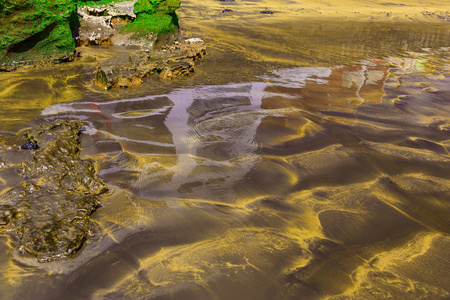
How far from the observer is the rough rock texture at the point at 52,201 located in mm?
1890

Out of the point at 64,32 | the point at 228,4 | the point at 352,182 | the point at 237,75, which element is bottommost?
the point at 352,182

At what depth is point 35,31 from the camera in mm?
5148

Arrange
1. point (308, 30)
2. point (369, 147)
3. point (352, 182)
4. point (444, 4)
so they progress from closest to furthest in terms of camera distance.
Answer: point (352, 182)
point (369, 147)
point (308, 30)
point (444, 4)

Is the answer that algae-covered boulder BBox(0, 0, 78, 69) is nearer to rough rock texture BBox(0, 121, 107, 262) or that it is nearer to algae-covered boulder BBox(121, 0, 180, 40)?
algae-covered boulder BBox(121, 0, 180, 40)

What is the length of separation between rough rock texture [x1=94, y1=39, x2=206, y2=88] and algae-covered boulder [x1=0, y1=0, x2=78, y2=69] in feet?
3.32

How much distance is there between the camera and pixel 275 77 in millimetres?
4855

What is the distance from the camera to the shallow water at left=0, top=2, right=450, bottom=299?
174 centimetres

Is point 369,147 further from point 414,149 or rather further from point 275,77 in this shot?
point 275,77

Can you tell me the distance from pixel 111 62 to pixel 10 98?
142 centimetres

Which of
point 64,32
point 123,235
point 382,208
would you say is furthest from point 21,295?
point 64,32

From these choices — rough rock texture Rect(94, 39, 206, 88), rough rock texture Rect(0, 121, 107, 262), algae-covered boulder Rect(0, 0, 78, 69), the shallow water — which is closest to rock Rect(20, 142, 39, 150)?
rough rock texture Rect(0, 121, 107, 262)

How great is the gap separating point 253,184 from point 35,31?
4490mm

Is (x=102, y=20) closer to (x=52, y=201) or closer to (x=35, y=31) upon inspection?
(x=35, y=31)

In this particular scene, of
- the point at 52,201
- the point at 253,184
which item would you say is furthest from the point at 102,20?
the point at 253,184
